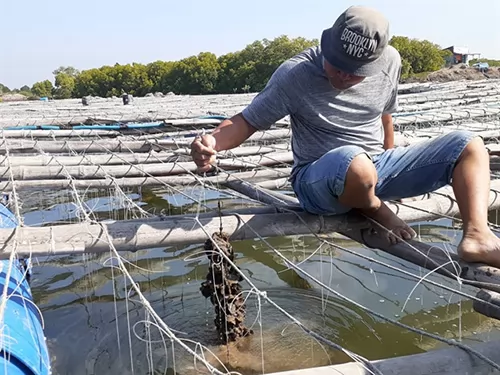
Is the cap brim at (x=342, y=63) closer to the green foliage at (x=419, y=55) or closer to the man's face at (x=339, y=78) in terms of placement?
the man's face at (x=339, y=78)

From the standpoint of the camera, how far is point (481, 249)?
1.96 meters

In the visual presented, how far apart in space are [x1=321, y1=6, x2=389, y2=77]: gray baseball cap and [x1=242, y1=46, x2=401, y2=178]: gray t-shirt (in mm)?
241

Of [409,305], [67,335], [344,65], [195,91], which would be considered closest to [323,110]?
[344,65]

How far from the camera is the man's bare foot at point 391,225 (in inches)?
90.0

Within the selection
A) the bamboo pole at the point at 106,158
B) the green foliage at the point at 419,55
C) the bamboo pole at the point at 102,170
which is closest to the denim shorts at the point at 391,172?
the bamboo pole at the point at 102,170

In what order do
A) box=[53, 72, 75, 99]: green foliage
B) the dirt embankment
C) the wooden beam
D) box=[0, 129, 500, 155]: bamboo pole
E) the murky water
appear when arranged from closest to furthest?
the wooden beam < the murky water < box=[0, 129, 500, 155]: bamboo pole < the dirt embankment < box=[53, 72, 75, 99]: green foliage

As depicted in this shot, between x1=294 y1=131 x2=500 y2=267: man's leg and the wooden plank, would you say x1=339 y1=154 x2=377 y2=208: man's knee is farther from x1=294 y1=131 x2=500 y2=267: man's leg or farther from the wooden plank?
the wooden plank

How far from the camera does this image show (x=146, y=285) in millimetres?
5059

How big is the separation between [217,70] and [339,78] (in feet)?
117

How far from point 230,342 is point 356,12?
2.47 meters

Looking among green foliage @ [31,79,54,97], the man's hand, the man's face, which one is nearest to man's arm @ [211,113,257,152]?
the man's hand

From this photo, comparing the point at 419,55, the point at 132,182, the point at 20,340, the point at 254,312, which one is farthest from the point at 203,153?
the point at 419,55

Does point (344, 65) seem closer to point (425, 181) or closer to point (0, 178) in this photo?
point (425, 181)

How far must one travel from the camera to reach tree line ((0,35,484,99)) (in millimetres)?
35062
